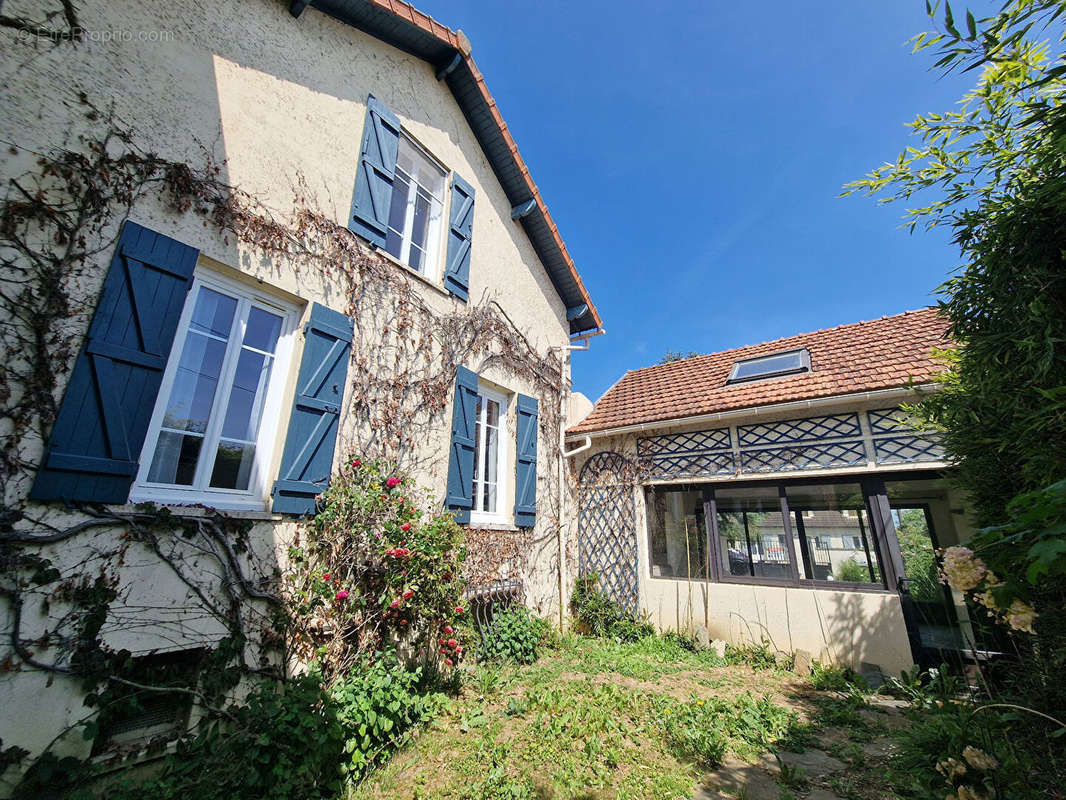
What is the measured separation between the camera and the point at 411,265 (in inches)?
214

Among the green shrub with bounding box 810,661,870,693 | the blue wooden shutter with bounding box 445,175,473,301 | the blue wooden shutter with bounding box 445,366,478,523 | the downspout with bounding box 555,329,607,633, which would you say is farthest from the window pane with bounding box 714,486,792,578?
the blue wooden shutter with bounding box 445,175,473,301

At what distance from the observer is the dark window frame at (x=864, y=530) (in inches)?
216

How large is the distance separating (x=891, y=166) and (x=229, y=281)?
203 inches

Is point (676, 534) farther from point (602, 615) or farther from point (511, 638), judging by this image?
point (511, 638)

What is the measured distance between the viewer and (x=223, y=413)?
337 cm

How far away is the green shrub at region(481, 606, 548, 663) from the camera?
5.24m

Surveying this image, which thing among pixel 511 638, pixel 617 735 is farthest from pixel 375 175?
pixel 617 735

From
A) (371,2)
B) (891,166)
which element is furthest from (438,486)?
(371,2)

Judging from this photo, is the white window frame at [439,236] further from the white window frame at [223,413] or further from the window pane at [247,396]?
the window pane at [247,396]

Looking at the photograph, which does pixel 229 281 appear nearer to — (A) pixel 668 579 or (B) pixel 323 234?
(B) pixel 323 234

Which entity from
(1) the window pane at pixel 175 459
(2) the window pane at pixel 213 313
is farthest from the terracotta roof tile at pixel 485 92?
(1) the window pane at pixel 175 459

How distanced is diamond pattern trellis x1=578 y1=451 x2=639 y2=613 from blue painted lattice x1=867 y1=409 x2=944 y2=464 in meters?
3.39

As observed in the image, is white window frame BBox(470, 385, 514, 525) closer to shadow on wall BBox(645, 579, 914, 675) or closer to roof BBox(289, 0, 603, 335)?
shadow on wall BBox(645, 579, 914, 675)

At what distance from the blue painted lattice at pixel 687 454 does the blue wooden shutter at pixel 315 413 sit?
5054mm
